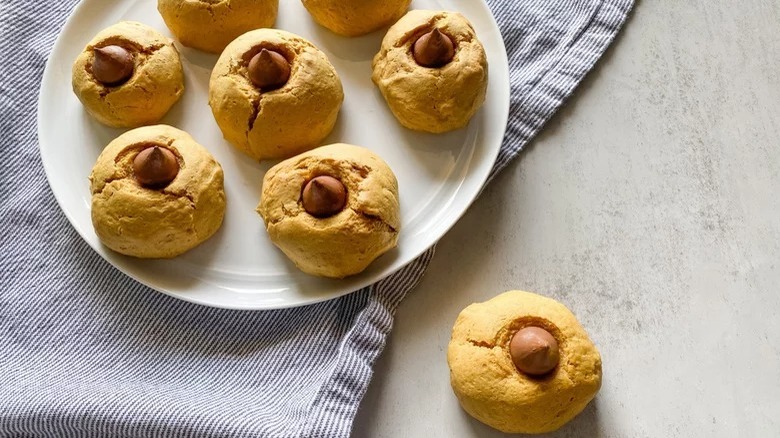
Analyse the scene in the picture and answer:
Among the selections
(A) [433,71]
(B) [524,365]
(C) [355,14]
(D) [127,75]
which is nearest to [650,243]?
(B) [524,365]

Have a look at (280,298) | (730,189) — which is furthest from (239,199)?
(730,189)

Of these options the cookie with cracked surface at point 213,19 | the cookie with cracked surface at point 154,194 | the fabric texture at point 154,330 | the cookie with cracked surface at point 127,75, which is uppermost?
the cookie with cracked surface at point 213,19

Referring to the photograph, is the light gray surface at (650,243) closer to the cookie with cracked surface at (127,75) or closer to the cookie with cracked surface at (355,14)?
the cookie with cracked surface at (355,14)

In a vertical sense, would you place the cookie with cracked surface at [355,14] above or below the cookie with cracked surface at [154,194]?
above

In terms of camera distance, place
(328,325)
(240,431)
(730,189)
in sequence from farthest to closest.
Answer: (730,189)
(328,325)
(240,431)

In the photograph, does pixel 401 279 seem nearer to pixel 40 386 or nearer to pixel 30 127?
pixel 40 386

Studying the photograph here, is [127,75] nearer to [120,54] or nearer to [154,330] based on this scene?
[120,54]

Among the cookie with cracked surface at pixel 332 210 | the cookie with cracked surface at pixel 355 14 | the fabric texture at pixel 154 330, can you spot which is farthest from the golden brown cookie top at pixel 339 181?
the cookie with cracked surface at pixel 355 14
